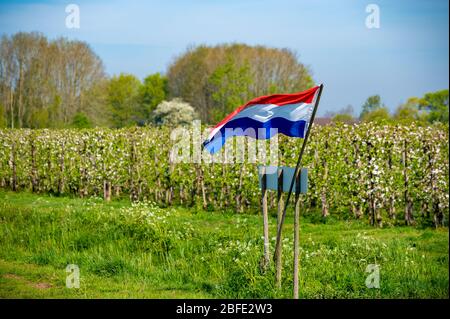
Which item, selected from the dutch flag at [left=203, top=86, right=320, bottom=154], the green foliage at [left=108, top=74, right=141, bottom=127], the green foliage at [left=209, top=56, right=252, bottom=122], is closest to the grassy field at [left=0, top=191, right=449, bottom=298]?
the dutch flag at [left=203, top=86, right=320, bottom=154]

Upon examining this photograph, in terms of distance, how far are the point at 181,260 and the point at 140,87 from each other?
57410mm

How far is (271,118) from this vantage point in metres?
7.20

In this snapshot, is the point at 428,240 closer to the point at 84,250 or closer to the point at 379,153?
the point at 379,153

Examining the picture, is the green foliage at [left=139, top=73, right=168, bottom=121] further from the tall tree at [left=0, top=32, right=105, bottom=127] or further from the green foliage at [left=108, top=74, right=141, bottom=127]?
the tall tree at [left=0, top=32, right=105, bottom=127]

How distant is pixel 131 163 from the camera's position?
691 inches

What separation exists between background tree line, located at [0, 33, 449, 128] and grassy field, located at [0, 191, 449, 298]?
2417 cm

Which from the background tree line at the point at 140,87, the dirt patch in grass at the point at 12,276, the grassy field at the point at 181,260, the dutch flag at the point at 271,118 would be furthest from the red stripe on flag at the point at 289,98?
the background tree line at the point at 140,87

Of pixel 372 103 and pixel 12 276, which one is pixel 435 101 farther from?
pixel 12 276

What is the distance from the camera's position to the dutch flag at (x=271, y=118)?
6977mm

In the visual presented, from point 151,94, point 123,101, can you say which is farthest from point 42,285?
point 151,94

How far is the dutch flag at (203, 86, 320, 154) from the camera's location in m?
6.98
